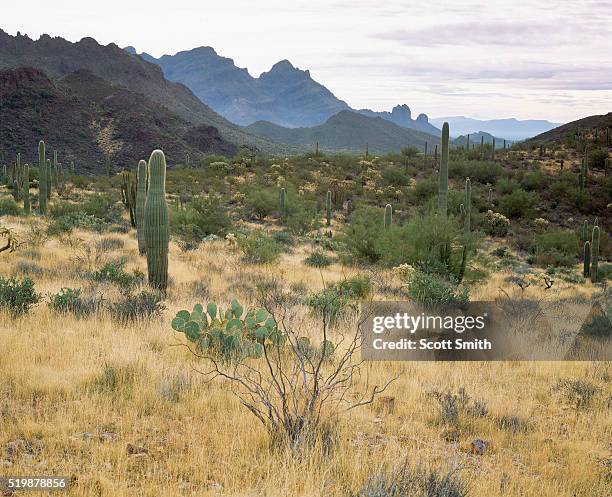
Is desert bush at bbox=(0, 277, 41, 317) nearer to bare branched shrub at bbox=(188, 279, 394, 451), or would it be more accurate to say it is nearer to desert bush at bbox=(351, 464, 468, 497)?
bare branched shrub at bbox=(188, 279, 394, 451)

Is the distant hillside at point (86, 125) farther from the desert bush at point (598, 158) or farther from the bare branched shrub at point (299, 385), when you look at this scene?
the bare branched shrub at point (299, 385)

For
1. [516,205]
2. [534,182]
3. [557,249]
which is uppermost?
[534,182]

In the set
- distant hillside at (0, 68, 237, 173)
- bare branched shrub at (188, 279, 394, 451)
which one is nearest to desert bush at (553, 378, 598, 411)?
bare branched shrub at (188, 279, 394, 451)

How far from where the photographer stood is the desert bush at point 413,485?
3.45 metres

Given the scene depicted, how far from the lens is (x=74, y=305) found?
7.55m

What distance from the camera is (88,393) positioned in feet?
16.0

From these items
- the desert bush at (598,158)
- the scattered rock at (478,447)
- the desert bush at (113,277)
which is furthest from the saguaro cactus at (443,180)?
the desert bush at (598,158)

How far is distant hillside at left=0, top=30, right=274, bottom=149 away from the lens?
110 metres

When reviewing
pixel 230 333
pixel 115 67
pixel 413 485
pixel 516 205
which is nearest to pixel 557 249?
pixel 516 205

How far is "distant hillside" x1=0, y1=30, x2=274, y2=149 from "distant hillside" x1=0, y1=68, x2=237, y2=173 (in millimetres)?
25658

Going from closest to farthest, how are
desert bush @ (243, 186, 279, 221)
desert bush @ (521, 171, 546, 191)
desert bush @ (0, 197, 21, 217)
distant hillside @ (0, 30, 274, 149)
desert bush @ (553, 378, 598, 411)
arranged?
desert bush @ (553, 378, 598, 411), desert bush @ (0, 197, 21, 217), desert bush @ (243, 186, 279, 221), desert bush @ (521, 171, 546, 191), distant hillside @ (0, 30, 274, 149)

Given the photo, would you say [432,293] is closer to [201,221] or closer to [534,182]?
[201,221]

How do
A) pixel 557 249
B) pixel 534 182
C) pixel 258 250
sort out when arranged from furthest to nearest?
pixel 534 182
pixel 557 249
pixel 258 250

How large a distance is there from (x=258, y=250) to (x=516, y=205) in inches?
845
